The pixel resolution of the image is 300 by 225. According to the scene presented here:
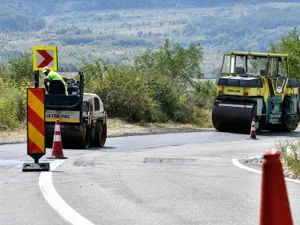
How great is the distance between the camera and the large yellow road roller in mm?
31812

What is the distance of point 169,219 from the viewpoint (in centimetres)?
939

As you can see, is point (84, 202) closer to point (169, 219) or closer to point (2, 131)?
point (169, 219)

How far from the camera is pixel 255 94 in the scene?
1254 inches

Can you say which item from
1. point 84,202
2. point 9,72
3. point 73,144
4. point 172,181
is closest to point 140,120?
point 9,72

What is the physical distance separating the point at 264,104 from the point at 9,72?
12.9 metres

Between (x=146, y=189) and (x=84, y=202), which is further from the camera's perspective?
(x=146, y=189)

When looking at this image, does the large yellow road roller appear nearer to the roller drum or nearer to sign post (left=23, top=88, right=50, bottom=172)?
the roller drum

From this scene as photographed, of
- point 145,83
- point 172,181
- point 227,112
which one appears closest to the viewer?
point 172,181

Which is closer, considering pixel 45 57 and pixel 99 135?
pixel 99 135

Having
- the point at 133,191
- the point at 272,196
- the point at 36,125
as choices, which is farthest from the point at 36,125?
the point at 272,196

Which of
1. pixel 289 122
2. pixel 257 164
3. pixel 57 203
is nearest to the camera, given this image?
pixel 57 203

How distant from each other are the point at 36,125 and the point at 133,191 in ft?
12.3

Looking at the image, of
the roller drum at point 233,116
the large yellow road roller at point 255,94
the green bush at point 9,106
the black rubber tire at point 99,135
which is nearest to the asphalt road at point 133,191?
the black rubber tire at point 99,135

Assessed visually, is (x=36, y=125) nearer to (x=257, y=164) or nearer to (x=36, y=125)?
(x=36, y=125)
